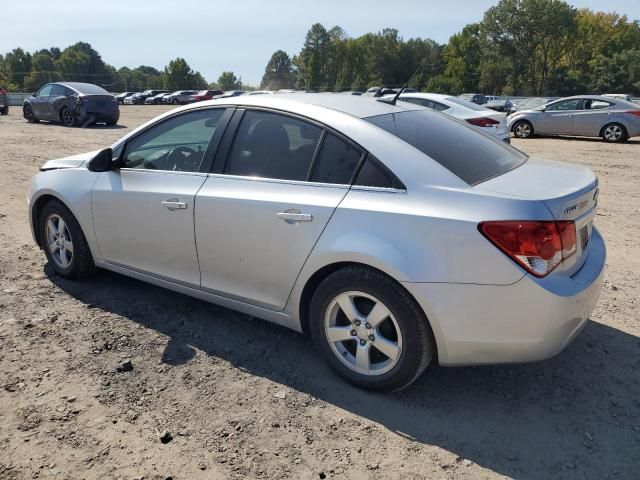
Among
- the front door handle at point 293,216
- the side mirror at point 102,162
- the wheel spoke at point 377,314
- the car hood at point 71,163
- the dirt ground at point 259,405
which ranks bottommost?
the dirt ground at point 259,405

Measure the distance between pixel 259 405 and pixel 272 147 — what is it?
156 cm

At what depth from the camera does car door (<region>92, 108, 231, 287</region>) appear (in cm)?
362

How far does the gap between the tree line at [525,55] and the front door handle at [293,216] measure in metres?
66.1

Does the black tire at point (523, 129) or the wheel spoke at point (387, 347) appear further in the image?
the black tire at point (523, 129)

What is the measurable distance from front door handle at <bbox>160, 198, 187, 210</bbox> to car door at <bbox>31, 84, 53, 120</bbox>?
58.1 feet

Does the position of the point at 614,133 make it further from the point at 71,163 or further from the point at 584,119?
the point at 71,163

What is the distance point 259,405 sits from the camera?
2971mm

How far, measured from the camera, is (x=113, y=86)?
218 ft

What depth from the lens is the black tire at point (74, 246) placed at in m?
4.39

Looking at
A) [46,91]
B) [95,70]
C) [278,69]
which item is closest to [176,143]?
[46,91]

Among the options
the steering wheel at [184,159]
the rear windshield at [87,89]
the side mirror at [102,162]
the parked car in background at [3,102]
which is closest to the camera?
the steering wheel at [184,159]

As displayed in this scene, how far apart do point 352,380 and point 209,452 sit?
0.90 metres

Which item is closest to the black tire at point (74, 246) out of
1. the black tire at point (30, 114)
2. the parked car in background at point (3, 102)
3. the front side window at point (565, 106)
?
the front side window at point (565, 106)

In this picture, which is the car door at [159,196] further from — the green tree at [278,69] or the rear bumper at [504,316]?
the green tree at [278,69]
